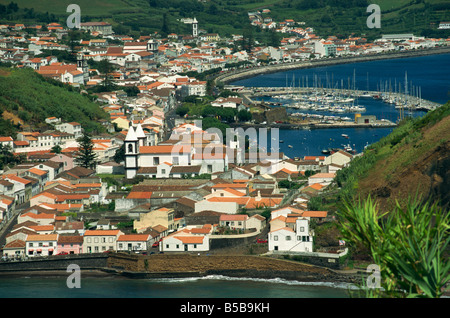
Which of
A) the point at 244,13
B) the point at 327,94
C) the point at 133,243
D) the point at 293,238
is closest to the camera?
the point at 293,238

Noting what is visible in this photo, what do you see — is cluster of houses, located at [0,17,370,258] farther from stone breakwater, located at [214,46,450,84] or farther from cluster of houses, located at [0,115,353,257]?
stone breakwater, located at [214,46,450,84]

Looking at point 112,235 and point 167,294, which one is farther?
point 112,235

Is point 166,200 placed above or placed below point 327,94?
below

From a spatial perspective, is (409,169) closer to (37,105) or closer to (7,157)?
(7,157)

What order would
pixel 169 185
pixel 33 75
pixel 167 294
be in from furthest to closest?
1. pixel 33 75
2. pixel 169 185
3. pixel 167 294

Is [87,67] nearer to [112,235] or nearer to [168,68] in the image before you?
[168,68]

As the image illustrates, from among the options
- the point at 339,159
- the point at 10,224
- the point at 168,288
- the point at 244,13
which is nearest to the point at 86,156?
the point at 10,224

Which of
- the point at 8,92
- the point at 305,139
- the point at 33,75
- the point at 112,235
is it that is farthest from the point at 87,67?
the point at 112,235
